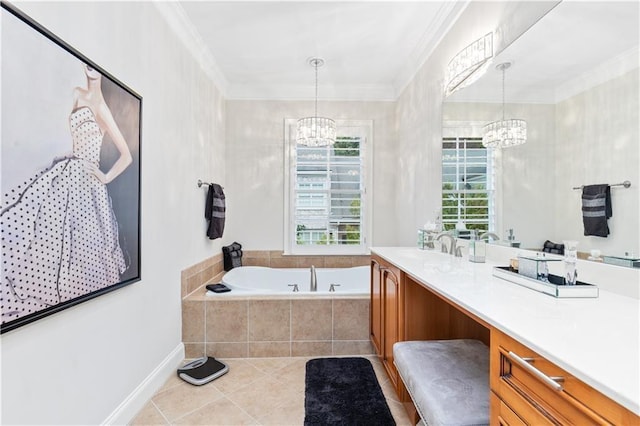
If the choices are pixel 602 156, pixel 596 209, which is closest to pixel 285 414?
pixel 596 209

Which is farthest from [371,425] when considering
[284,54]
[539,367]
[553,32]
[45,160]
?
[284,54]

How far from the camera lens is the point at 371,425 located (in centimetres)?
173

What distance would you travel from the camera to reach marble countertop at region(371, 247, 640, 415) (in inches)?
24.7

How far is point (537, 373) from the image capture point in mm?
768

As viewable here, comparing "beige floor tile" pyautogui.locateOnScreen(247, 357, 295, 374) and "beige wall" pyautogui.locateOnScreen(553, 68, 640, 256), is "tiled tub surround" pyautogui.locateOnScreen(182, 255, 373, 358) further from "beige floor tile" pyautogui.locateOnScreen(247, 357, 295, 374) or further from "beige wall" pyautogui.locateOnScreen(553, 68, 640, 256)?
"beige wall" pyautogui.locateOnScreen(553, 68, 640, 256)

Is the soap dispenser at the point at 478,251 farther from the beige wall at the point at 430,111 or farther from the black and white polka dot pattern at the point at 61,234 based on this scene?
the black and white polka dot pattern at the point at 61,234

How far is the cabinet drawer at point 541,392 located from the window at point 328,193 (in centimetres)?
290

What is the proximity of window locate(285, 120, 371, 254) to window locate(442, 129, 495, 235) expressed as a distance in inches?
57.5

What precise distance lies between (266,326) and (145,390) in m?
0.90

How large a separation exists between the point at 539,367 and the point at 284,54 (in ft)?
10.1

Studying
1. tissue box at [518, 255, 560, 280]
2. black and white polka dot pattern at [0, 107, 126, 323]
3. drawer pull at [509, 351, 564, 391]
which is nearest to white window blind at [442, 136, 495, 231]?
tissue box at [518, 255, 560, 280]

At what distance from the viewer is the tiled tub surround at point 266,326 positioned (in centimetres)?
252

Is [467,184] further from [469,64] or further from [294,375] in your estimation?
[294,375]

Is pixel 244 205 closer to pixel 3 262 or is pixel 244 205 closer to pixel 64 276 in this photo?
pixel 64 276
